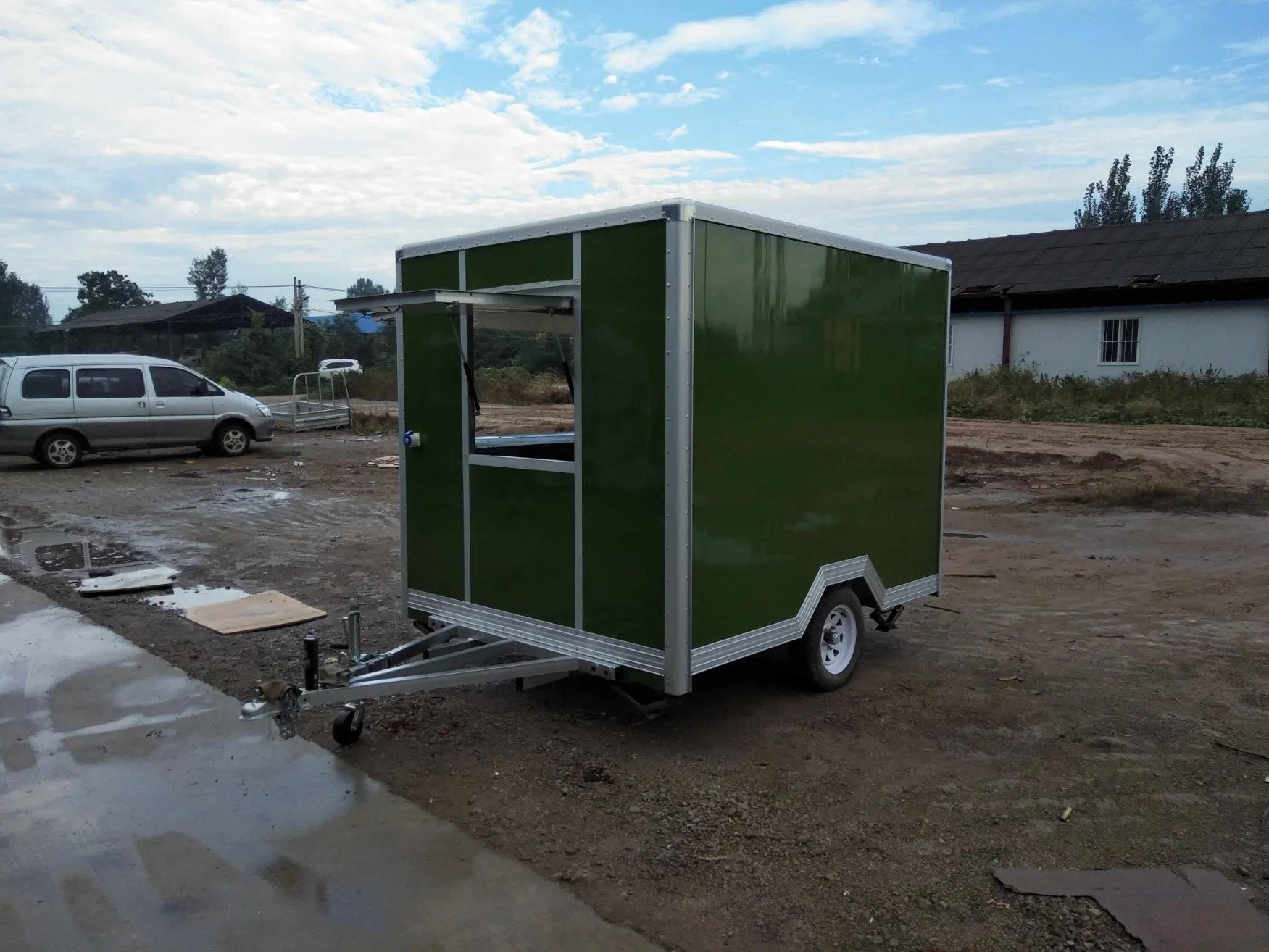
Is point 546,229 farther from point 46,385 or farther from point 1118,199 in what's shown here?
point 1118,199

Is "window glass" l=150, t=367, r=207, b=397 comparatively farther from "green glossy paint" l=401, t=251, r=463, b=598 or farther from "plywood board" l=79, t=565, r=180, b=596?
"green glossy paint" l=401, t=251, r=463, b=598

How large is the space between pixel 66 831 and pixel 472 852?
1.67 meters

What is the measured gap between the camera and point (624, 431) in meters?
4.57

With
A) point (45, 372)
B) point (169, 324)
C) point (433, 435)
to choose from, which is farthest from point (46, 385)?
point (169, 324)

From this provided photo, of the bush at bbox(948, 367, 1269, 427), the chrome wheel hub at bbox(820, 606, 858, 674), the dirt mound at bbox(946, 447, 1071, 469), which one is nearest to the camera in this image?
the chrome wheel hub at bbox(820, 606, 858, 674)

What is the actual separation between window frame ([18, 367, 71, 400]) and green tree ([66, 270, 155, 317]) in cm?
6126

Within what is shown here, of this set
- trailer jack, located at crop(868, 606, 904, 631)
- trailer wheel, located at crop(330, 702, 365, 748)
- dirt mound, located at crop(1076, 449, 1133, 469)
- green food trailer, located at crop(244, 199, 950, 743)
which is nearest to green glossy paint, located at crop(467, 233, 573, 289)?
green food trailer, located at crop(244, 199, 950, 743)

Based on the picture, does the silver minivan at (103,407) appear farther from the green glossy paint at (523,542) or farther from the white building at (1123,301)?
the white building at (1123,301)

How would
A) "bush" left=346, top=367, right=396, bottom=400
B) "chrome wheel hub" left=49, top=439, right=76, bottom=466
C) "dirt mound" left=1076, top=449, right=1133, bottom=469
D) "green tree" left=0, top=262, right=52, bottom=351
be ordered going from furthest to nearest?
"green tree" left=0, top=262, right=52, bottom=351, "bush" left=346, top=367, right=396, bottom=400, "chrome wheel hub" left=49, top=439, right=76, bottom=466, "dirt mound" left=1076, top=449, right=1133, bottom=469

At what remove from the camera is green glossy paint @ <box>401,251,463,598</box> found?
5.37 metres

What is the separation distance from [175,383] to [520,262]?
1432cm

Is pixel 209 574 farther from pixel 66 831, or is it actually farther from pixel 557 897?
pixel 557 897

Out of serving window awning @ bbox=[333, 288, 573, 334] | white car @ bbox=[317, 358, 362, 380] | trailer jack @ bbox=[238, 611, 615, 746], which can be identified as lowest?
trailer jack @ bbox=[238, 611, 615, 746]

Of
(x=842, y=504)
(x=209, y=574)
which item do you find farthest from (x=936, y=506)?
(x=209, y=574)
